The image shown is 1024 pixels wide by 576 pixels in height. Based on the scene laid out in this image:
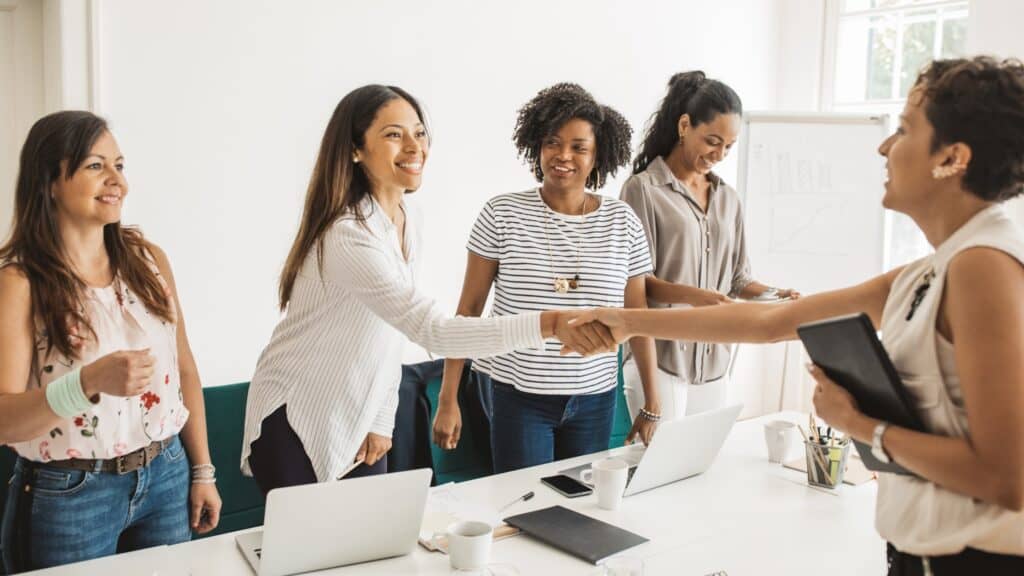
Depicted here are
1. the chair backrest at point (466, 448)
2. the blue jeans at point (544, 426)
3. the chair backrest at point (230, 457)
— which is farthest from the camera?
the chair backrest at point (466, 448)

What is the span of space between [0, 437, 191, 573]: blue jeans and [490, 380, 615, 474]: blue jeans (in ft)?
2.96

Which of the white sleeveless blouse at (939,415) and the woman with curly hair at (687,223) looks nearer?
the white sleeveless blouse at (939,415)

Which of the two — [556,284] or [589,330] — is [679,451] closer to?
[589,330]

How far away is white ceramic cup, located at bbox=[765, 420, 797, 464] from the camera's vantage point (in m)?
2.15

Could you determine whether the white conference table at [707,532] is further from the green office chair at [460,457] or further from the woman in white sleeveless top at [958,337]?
the green office chair at [460,457]

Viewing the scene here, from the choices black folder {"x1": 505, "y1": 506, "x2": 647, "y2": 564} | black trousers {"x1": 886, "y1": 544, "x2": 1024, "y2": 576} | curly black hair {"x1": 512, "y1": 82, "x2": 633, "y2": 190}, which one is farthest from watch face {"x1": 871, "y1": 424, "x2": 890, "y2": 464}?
curly black hair {"x1": 512, "y1": 82, "x2": 633, "y2": 190}

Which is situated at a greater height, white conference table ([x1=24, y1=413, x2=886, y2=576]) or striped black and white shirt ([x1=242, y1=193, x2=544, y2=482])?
striped black and white shirt ([x1=242, y1=193, x2=544, y2=482])

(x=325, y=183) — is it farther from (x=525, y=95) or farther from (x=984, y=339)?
(x=525, y=95)

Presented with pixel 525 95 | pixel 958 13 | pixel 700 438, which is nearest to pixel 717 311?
pixel 700 438

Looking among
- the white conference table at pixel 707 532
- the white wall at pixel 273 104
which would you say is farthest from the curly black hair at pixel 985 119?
the white wall at pixel 273 104

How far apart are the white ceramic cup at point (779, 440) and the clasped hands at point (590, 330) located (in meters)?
0.48

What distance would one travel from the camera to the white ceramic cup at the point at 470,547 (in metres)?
1.46

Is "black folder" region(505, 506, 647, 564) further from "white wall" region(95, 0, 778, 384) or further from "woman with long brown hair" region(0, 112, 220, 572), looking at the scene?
"white wall" region(95, 0, 778, 384)

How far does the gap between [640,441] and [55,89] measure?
2.19 metres
